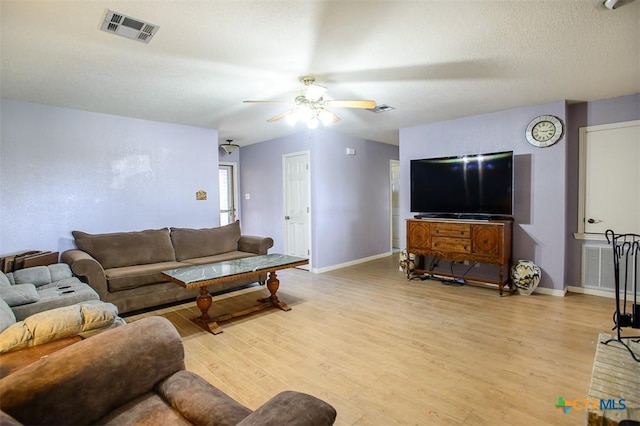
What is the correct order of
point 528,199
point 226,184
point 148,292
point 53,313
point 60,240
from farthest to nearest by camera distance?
point 226,184
point 528,199
point 60,240
point 148,292
point 53,313

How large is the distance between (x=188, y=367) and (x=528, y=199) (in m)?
4.37

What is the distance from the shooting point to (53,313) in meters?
1.83

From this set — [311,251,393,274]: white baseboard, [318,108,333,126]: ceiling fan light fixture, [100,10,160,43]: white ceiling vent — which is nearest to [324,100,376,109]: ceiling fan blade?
[318,108,333,126]: ceiling fan light fixture

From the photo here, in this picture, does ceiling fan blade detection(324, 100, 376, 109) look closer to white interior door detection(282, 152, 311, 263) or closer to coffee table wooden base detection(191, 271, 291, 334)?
coffee table wooden base detection(191, 271, 291, 334)

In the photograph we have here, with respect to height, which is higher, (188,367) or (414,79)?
(414,79)

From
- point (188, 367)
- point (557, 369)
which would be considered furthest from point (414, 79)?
point (188, 367)

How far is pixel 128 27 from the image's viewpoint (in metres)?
2.11

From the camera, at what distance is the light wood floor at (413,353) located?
1922mm

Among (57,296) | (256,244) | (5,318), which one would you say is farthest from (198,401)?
(256,244)

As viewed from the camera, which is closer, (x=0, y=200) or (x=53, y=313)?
(x=53, y=313)

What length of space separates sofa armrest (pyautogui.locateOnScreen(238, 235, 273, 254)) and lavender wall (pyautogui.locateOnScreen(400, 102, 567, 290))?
310 centimetres

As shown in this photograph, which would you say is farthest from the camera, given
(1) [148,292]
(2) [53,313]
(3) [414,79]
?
(1) [148,292]

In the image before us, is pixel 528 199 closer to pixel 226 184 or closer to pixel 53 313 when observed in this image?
pixel 53 313

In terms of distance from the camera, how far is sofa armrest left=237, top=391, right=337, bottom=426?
961 mm
